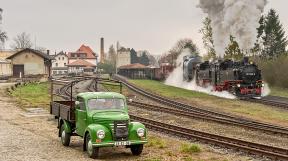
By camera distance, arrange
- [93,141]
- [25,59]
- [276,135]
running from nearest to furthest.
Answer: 1. [93,141]
2. [276,135]
3. [25,59]

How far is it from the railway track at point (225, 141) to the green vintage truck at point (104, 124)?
375 centimetres

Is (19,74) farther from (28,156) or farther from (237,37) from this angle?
(28,156)

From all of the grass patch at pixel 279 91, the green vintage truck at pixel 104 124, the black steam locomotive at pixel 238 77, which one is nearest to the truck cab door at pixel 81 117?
the green vintage truck at pixel 104 124

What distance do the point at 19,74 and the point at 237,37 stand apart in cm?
4276

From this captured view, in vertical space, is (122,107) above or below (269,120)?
above

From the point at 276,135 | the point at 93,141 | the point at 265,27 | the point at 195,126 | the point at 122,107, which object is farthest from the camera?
the point at 265,27

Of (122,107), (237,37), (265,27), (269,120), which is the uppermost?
(265,27)

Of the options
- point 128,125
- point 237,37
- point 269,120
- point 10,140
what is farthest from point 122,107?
point 237,37

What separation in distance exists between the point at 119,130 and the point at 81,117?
1.84 m

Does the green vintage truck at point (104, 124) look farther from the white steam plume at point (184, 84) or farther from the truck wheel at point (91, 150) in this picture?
the white steam plume at point (184, 84)

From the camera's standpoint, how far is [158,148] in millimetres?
16047

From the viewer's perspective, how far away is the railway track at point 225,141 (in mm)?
14582

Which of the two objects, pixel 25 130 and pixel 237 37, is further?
Result: pixel 237 37

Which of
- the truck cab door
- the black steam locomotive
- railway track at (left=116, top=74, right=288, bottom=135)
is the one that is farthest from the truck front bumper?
the black steam locomotive
